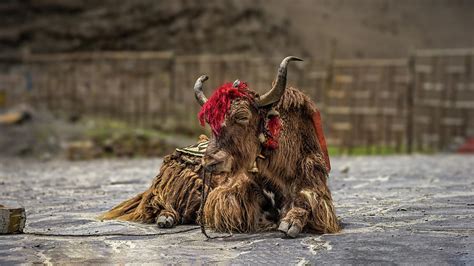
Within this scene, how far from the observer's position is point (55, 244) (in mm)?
6207

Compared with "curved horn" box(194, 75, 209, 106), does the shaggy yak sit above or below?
below

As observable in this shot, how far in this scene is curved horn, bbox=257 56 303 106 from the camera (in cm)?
621

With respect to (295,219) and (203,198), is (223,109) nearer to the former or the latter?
(203,198)

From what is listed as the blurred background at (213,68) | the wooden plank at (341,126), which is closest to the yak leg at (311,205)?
the blurred background at (213,68)

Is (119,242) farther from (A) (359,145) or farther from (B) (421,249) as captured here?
(A) (359,145)

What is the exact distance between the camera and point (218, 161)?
6.00 metres

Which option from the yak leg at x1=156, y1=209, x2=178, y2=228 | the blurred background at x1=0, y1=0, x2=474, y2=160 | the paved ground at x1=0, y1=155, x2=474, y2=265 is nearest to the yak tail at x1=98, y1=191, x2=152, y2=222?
the paved ground at x1=0, y1=155, x2=474, y2=265

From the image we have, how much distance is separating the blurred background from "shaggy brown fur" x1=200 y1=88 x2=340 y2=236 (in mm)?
11265

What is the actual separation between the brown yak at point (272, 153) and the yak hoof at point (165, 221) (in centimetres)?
33

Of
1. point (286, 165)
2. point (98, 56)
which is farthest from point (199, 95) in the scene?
point (98, 56)

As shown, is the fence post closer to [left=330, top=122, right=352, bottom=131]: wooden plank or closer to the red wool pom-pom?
[left=330, top=122, right=352, bottom=131]: wooden plank

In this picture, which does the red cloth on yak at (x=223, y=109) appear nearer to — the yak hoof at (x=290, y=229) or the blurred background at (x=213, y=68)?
the yak hoof at (x=290, y=229)

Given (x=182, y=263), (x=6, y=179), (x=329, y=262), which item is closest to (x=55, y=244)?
(x=182, y=263)

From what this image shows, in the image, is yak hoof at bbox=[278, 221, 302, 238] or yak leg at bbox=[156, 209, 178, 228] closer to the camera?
yak hoof at bbox=[278, 221, 302, 238]
